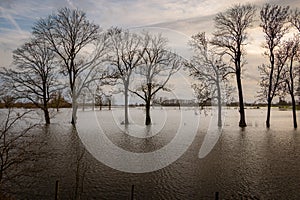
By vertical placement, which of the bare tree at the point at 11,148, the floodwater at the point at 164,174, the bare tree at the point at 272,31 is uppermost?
the bare tree at the point at 272,31

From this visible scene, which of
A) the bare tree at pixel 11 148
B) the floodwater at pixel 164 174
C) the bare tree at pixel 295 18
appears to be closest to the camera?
the bare tree at pixel 11 148

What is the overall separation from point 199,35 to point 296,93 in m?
12.0

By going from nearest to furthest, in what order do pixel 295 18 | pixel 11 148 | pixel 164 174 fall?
pixel 11 148
pixel 164 174
pixel 295 18

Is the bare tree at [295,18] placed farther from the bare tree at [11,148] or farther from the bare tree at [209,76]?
the bare tree at [11,148]

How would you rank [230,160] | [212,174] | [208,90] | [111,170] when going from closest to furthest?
[212,174]
[111,170]
[230,160]
[208,90]

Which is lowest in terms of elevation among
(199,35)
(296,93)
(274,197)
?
(274,197)

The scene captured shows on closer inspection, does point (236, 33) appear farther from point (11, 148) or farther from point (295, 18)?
point (11, 148)

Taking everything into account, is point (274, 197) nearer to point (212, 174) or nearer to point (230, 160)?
point (212, 174)

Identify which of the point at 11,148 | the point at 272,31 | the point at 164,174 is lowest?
the point at 164,174

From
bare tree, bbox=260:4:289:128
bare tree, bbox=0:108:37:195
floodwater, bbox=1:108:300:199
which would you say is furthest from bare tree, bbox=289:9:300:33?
bare tree, bbox=0:108:37:195

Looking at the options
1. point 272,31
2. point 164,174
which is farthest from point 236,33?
point 164,174

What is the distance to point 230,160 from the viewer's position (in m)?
11.8

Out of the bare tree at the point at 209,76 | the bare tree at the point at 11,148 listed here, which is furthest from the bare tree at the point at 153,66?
the bare tree at the point at 11,148

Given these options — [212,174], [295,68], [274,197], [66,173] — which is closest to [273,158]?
[212,174]
